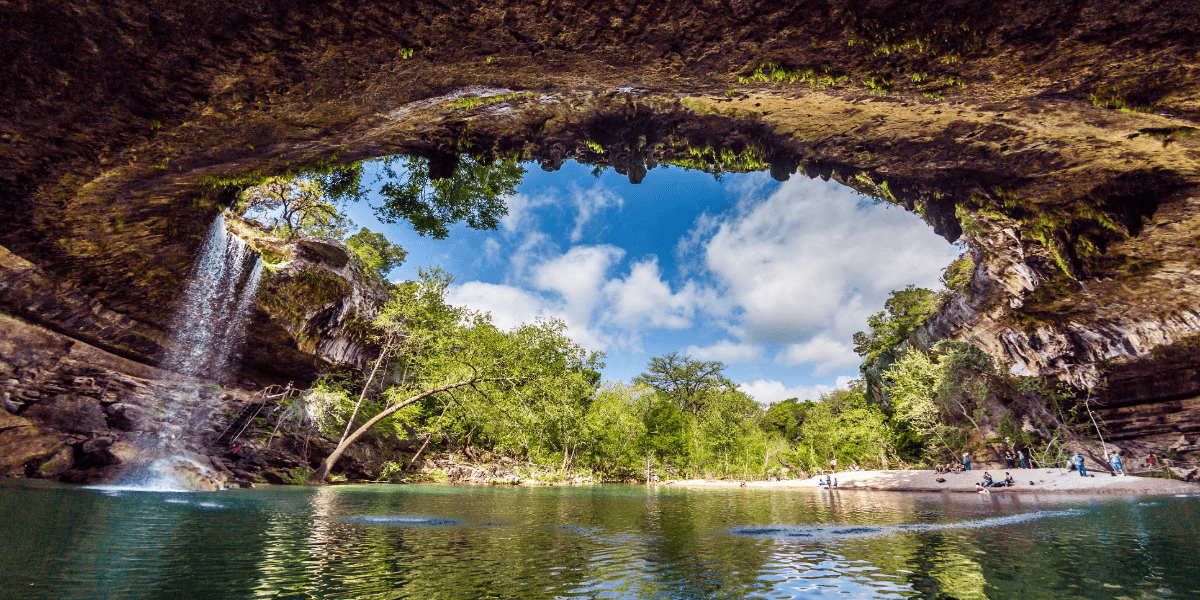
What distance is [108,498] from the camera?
10281mm

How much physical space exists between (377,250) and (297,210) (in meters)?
12.0

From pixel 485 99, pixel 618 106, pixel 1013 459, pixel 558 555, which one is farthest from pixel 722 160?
pixel 1013 459

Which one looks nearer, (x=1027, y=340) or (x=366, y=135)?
(x=366, y=135)

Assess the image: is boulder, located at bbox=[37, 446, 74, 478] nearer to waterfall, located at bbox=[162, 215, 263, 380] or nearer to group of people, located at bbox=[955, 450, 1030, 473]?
waterfall, located at bbox=[162, 215, 263, 380]

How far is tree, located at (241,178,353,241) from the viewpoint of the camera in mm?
18500

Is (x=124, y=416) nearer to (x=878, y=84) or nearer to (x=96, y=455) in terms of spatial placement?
(x=96, y=455)

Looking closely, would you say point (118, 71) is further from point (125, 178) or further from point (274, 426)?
point (274, 426)

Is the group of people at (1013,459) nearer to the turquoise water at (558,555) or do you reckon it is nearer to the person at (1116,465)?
the person at (1116,465)

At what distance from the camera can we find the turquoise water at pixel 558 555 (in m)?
4.28

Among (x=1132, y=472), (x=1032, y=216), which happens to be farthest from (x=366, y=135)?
(x=1132, y=472)

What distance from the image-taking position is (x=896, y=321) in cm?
3772

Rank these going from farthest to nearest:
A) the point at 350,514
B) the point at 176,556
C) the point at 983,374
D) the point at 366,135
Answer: the point at 983,374 < the point at 350,514 < the point at 366,135 < the point at 176,556

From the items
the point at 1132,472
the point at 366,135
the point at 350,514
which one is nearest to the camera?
the point at 366,135

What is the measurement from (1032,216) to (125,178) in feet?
59.0
